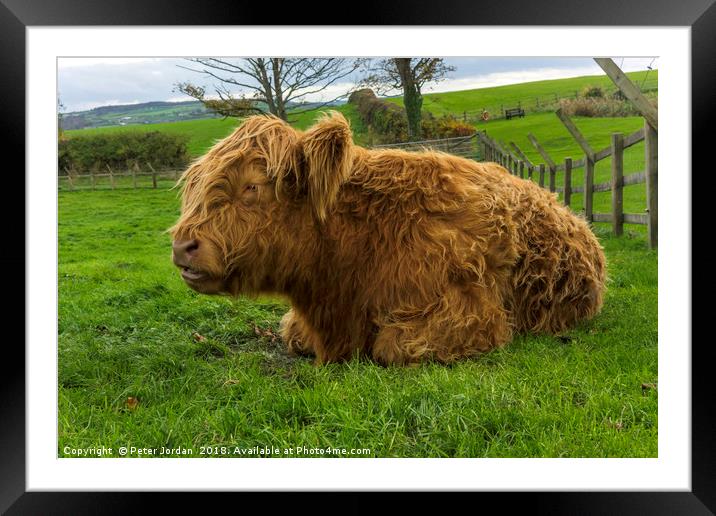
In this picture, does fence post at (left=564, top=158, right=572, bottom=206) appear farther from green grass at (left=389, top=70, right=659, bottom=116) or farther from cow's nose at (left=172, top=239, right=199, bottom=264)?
cow's nose at (left=172, top=239, right=199, bottom=264)

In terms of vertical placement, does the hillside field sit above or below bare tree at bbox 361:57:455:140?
below

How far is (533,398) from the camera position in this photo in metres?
2.80

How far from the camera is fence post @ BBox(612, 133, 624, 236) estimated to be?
16.0ft

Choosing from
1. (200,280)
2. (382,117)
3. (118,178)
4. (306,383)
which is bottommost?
(306,383)

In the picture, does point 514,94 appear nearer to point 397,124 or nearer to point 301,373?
point 397,124

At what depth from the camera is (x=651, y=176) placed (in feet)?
13.2

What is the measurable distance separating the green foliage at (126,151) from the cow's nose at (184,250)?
649 millimetres

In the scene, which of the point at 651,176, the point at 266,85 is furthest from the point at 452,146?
the point at 266,85

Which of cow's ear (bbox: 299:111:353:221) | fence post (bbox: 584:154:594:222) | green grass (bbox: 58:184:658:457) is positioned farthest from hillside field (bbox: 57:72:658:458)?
fence post (bbox: 584:154:594:222)

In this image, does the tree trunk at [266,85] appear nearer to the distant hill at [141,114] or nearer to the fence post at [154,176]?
the distant hill at [141,114]

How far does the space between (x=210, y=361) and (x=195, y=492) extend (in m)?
1.33

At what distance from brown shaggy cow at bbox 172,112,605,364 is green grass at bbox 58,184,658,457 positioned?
24 cm

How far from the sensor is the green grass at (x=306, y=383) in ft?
8.43

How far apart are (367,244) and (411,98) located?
87 centimetres
